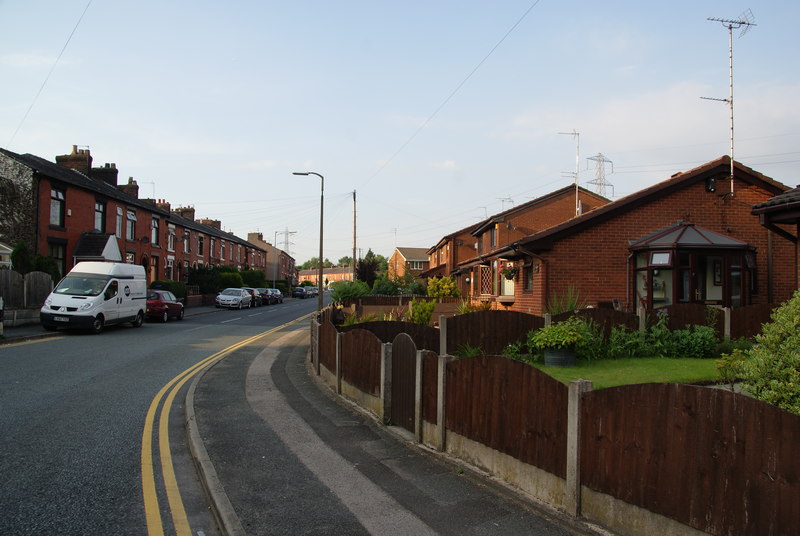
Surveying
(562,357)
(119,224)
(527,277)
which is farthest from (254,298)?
(562,357)

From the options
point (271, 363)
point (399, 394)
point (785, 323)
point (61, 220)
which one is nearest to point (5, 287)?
point (61, 220)

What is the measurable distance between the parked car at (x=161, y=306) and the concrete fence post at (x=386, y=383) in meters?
23.6

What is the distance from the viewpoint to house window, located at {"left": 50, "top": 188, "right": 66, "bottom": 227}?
2891cm

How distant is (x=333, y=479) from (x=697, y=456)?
355cm

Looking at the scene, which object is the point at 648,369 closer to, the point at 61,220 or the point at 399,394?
the point at 399,394

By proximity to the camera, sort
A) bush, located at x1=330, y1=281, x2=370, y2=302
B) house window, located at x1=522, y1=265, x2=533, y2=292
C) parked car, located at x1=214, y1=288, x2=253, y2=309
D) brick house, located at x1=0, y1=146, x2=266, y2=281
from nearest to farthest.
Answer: house window, located at x1=522, y1=265, x2=533, y2=292, brick house, located at x1=0, y1=146, x2=266, y2=281, bush, located at x1=330, y1=281, x2=370, y2=302, parked car, located at x1=214, y1=288, x2=253, y2=309

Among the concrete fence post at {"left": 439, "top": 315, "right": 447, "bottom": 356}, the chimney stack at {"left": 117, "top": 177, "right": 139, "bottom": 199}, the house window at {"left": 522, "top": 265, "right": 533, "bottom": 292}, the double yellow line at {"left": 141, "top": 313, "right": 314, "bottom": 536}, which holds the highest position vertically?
the chimney stack at {"left": 117, "top": 177, "right": 139, "bottom": 199}

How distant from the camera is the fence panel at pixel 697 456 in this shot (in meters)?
3.39

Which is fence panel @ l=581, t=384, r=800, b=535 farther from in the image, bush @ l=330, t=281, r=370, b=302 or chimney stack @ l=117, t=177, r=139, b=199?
chimney stack @ l=117, t=177, r=139, b=199

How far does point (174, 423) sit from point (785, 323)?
7919 mm

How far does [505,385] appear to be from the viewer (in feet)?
18.3

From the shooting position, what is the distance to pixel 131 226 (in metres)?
37.8

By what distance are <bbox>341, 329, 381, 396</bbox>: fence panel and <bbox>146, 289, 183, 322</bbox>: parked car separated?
21212mm

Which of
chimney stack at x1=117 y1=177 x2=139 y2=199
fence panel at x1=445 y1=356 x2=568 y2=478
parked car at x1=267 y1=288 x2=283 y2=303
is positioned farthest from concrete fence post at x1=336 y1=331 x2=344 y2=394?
parked car at x1=267 y1=288 x2=283 y2=303
